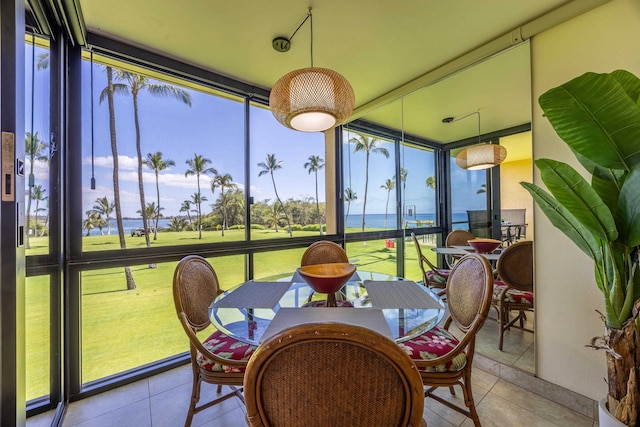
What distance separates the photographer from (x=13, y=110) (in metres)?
0.98

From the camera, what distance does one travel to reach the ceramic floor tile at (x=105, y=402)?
167 cm

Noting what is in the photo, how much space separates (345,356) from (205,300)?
4.63 ft

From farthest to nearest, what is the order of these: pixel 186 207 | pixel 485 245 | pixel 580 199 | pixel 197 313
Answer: pixel 186 207, pixel 485 245, pixel 197 313, pixel 580 199

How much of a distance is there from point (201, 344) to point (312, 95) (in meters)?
1.61

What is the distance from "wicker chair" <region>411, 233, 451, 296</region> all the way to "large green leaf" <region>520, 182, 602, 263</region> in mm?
1399

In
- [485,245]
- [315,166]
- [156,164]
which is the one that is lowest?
[485,245]

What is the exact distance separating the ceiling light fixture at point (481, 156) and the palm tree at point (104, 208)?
3206 millimetres

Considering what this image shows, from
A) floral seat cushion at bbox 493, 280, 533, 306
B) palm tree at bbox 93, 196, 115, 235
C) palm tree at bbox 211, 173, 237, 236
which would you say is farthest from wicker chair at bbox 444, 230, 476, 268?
palm tree at bbox 93, 196, 115, 235

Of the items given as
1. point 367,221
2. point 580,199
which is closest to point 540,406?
point 580,199

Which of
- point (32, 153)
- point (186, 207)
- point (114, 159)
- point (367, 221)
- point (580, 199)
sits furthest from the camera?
point (367, 221)

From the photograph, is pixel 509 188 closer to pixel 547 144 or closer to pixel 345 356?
pixel 547 144

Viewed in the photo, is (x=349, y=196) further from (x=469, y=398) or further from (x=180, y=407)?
(x=180, y=407)

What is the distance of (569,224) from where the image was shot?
1283 mm

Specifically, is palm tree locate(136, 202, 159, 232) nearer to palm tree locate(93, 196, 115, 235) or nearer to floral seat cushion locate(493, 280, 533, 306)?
palm tree locate(93, 196, 115, 235)
